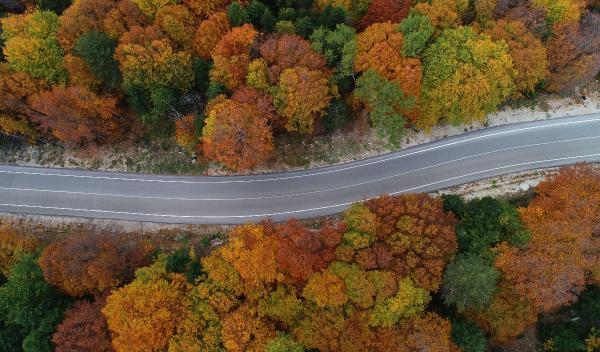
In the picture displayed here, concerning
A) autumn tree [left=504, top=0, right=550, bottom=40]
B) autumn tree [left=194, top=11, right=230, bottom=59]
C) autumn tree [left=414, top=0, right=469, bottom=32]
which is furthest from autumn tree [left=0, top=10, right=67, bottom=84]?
autumn tree [left=504, top=0, right=550, bottom=40]

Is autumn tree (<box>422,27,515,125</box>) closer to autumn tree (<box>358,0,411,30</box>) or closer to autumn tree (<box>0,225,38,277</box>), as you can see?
autumn tree (<box>358,0,411,30</box>)

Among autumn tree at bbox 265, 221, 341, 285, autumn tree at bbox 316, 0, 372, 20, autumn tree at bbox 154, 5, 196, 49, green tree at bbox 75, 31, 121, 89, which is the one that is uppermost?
autumn tree at bbox 316, 0, 372, 20

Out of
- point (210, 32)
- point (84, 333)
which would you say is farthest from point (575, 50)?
point (84, 333)

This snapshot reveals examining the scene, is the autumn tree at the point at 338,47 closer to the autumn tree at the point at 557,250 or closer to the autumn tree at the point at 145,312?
the autumn tree at the point at 557,250

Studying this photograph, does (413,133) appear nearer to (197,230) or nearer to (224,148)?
(224,148)

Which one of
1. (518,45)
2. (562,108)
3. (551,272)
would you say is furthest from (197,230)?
(562,108)

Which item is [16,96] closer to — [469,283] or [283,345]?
[283,345]
